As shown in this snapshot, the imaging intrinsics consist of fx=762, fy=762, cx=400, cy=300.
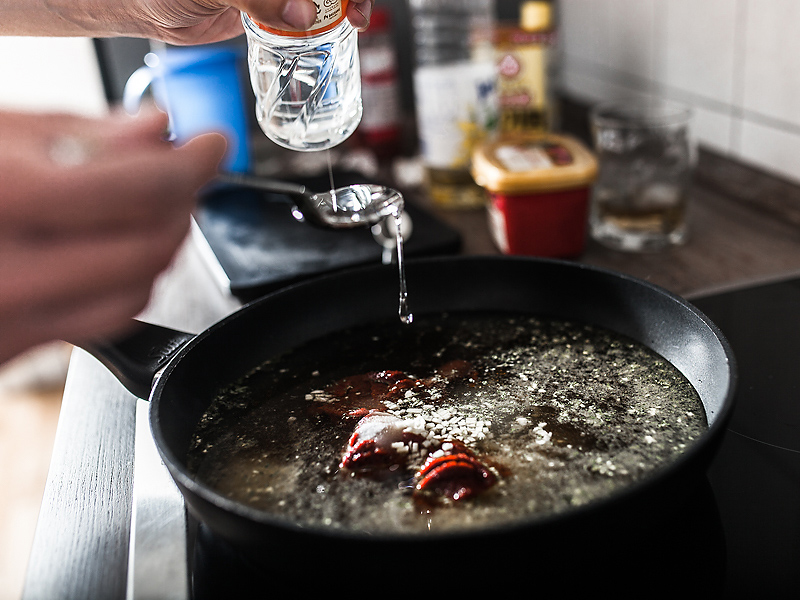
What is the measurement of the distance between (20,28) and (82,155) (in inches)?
21.5

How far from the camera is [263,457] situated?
0.57 m

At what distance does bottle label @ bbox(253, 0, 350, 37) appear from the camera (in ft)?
1.91

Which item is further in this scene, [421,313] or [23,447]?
[23,447]

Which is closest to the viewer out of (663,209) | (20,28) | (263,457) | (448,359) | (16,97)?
(263,457)

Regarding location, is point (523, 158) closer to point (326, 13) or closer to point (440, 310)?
point (440, 310)

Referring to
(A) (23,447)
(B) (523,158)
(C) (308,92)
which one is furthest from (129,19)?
(A) (23,447)

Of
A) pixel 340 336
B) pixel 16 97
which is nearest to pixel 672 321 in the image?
pixel 340 336

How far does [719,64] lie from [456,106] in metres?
0.39

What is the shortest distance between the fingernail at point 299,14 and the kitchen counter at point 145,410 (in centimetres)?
35

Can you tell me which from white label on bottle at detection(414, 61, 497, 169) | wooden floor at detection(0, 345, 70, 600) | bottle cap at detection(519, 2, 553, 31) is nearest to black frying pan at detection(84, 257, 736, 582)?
white label on bottle at detection(414, 61, 497, 169)

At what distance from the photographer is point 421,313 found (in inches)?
30.9

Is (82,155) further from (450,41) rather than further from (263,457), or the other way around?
(450,41)

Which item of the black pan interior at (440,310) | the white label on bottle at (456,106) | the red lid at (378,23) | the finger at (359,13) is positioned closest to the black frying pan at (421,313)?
the black pan interior at (440,310)

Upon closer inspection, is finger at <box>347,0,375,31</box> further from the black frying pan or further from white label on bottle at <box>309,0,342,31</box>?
the black frying pan
